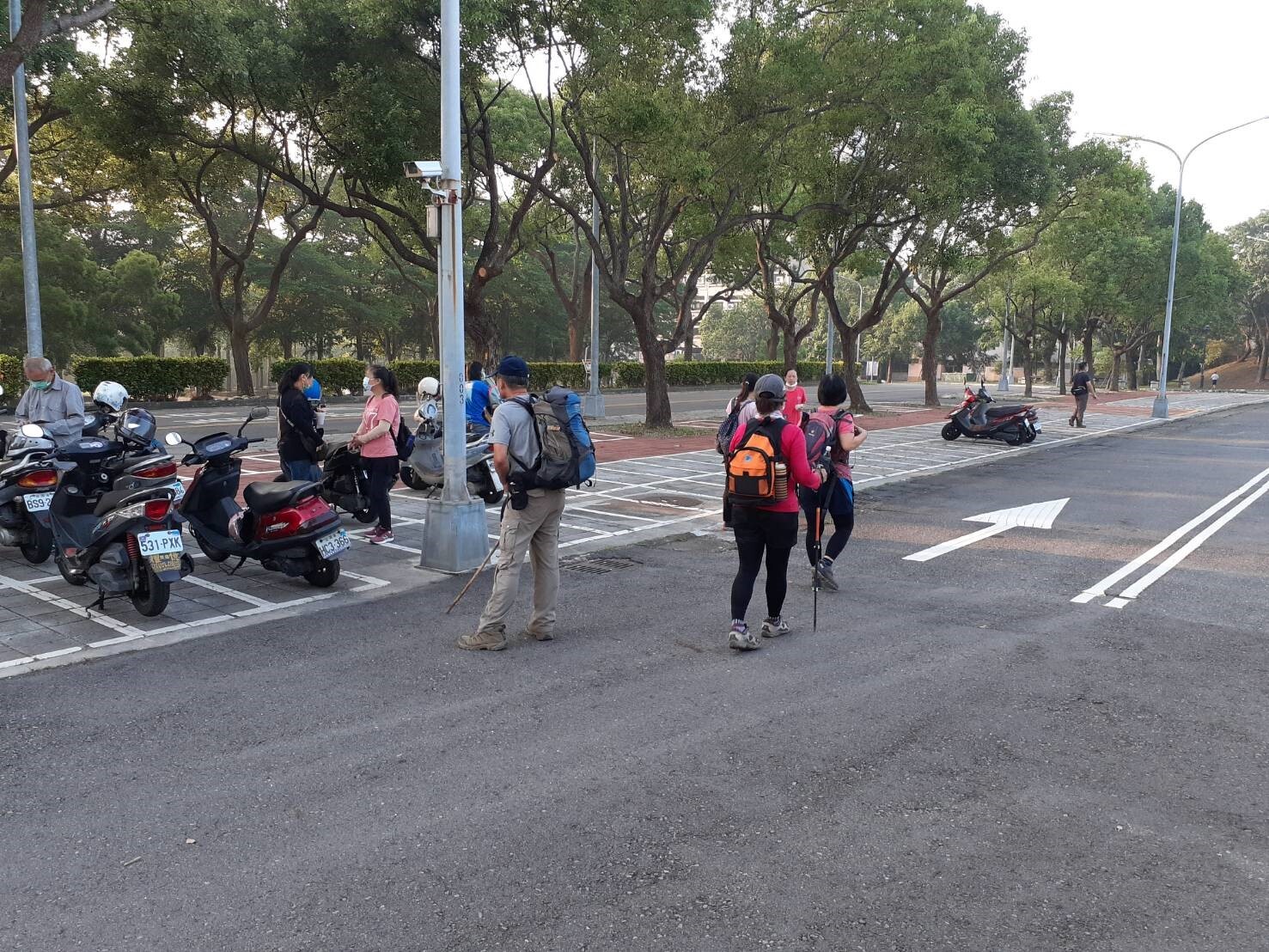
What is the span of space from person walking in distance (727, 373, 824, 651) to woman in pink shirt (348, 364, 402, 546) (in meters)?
4.02

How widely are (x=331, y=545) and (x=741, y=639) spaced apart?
3296 mm

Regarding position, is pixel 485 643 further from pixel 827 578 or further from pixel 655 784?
pixel 827 578

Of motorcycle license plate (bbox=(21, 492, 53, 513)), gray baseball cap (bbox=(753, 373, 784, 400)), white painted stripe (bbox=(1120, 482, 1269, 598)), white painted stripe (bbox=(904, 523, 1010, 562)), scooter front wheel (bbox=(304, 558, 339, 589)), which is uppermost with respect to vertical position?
gray baseball cap (bbox=(753, 373, 784, 400))

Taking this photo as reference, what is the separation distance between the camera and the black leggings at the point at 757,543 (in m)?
5.86

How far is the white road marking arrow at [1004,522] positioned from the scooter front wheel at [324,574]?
5232 millimetres

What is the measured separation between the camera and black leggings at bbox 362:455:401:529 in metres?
8.91

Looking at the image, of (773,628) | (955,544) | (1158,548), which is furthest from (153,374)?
(1158,548)

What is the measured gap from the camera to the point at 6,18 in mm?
16984

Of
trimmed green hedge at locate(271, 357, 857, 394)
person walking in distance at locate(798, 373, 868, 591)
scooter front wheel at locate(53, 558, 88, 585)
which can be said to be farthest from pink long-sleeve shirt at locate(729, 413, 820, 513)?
trimmed green hedge at locate(271, 357, 857, 394)

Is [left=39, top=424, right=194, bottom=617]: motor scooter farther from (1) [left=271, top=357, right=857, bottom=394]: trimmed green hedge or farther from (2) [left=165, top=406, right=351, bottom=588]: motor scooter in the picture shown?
(1) [left=271, top=357, right=857, bottom=394]: trimmed green hedge

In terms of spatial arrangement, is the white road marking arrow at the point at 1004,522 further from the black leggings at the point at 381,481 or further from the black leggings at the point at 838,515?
the black leggings at the point at 381,481

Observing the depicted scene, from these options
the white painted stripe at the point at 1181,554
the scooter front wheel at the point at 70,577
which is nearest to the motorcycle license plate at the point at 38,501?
the scooter front wheel at the point at 70,577

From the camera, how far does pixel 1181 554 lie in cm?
949

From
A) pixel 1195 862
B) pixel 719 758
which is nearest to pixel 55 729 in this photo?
pixel 719 758
